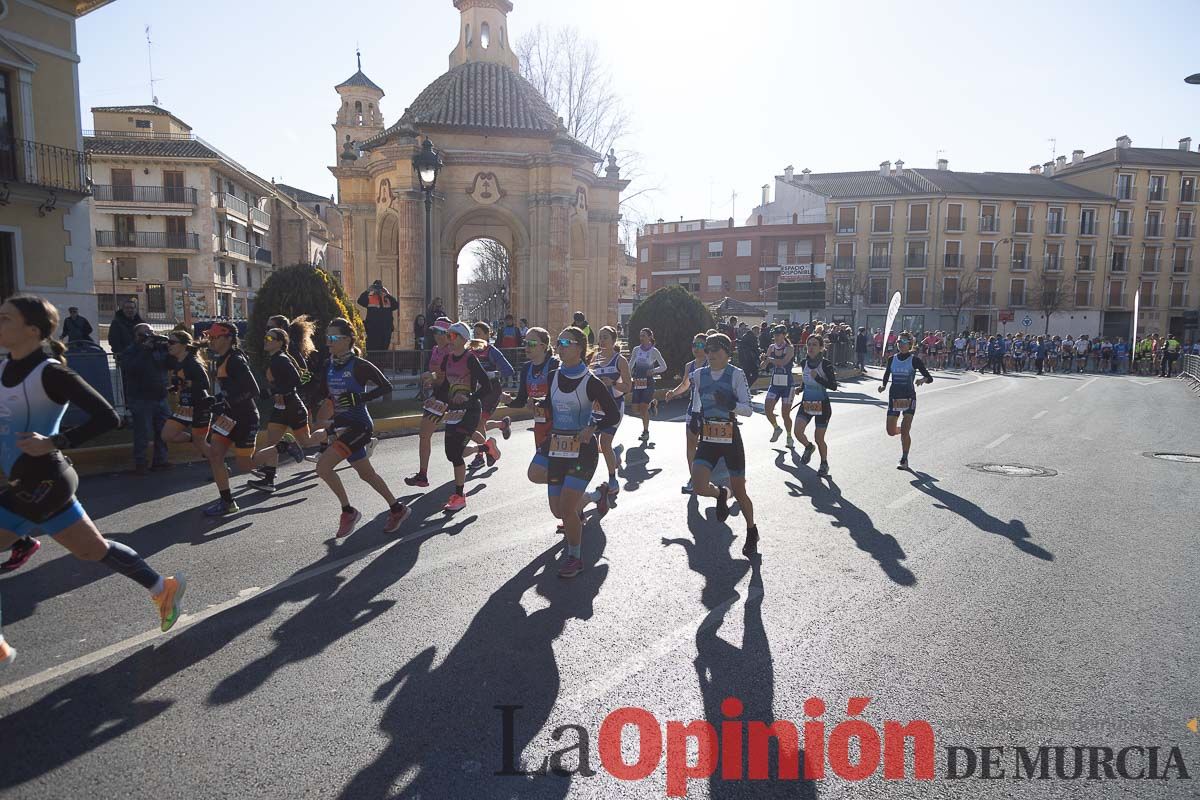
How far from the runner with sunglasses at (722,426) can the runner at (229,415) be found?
4.54 m

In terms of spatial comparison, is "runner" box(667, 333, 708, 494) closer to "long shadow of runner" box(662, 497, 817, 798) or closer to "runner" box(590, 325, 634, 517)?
"runner" box(590, 325, 634, 517)

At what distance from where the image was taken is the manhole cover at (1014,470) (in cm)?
987

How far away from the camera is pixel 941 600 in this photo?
516 cm

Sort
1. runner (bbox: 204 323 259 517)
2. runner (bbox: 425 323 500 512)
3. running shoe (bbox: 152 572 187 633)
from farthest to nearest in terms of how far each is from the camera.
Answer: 1. runner (bbox: 425 323 500 512)
2. runner (bbox: 204 323 259 517)
3. running shoe (bbox: 152 572 187 633)

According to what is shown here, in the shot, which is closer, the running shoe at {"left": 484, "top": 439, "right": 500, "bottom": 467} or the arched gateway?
Answer: the running shoe at {"left": 484, "top": 439, "right": 500, "bottom": 467}

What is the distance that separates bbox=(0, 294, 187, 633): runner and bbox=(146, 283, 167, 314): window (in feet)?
168

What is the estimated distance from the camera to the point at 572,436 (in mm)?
5660

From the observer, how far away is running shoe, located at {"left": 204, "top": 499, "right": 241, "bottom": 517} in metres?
7.03

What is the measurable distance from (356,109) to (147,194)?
14.6 meters

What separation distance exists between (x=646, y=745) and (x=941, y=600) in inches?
114

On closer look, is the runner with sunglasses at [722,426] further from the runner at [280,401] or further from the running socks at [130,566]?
the running socks at [130,566]

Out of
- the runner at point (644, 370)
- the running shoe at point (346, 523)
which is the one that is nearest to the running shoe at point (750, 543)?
the running shoe at point (346, 523)

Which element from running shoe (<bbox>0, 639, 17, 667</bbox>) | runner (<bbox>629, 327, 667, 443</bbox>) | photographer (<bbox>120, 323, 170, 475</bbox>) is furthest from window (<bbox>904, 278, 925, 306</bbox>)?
running shoe (<bbox>0, 639, 17, 667</bbox>)

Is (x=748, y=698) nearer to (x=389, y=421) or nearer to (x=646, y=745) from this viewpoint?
(x=646, y=745)
